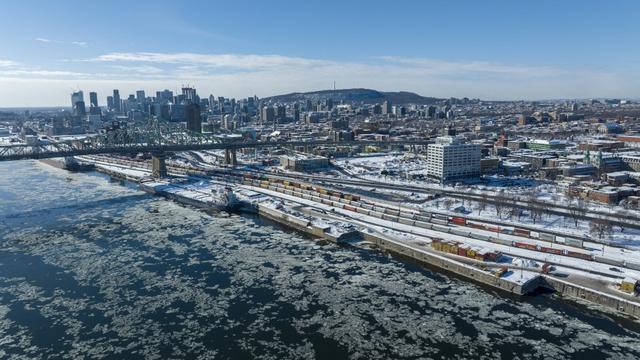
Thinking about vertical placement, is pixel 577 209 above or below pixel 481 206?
above

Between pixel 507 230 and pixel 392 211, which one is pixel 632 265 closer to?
pixel 507 230

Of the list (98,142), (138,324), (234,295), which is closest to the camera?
(138,324)

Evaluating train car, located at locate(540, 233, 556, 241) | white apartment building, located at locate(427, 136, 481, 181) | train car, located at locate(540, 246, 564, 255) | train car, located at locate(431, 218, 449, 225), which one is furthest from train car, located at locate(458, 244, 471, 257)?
white apartment building, located at locate(427, 136, 481, 181)

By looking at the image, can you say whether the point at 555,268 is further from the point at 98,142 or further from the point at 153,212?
the point at 98,142

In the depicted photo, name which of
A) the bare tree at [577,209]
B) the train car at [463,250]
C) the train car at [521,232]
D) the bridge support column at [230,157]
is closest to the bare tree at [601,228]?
the bare tree at [577,209]

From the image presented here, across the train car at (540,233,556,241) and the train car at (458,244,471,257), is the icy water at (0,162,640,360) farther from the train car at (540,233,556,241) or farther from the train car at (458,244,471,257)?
the train car at (540,233,556,241)

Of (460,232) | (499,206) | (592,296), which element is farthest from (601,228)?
(592,296)

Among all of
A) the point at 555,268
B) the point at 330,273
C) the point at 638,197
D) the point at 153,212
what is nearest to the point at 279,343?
the point at 330,273
